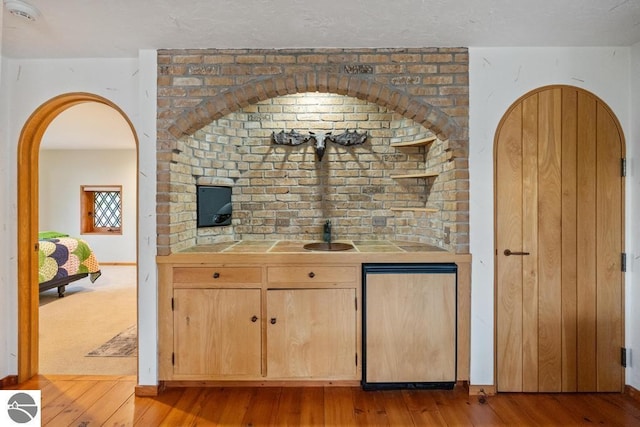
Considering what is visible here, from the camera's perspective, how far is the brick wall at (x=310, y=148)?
241 cm

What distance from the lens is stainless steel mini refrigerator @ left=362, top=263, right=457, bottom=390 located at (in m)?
2.43

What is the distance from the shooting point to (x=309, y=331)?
2.45 metres

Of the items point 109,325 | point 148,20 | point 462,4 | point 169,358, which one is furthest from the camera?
point 109,325

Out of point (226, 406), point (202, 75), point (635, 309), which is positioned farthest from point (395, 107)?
point (226, 406)

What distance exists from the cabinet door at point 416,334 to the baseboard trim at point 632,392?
1128 mm

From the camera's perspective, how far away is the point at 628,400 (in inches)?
92.4

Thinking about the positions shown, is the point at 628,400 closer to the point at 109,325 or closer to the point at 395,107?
the point at 395,107

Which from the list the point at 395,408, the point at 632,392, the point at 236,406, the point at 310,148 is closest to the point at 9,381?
the point at 236,406

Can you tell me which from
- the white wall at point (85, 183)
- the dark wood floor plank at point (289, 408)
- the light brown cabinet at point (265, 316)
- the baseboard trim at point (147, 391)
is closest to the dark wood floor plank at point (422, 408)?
the light brown cabinet at point (265, 316)

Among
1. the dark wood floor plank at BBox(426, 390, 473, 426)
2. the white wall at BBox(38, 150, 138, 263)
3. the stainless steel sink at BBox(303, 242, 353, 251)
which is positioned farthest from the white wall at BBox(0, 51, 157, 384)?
the white wall at BBox(38, 150, 138, 263)

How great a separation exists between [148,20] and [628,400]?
12.2 ft

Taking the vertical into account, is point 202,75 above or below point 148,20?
below

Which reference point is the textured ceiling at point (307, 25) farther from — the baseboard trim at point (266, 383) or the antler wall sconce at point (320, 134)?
the baseboard trim at point (266, 383)

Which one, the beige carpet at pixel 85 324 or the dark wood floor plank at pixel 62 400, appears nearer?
the dark wood floor plank at pixel 62 400
